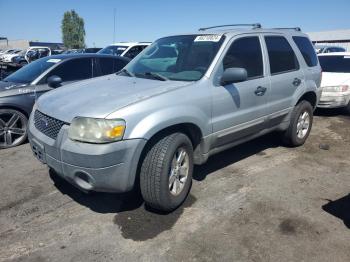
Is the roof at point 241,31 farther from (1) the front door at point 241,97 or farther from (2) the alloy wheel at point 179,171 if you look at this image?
(2) the alloy wheel at point 179,171

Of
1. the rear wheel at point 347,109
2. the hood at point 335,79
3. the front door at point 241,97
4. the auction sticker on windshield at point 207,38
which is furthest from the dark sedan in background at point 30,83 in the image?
the rear wheel at point 347,109

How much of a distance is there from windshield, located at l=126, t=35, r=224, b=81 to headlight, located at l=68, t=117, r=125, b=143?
44.8 inches

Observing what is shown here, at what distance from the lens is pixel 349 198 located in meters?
3.80

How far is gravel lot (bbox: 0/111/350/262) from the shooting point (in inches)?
111

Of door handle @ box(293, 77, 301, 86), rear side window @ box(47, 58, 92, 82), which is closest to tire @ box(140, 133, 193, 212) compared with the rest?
door handle @ box(293, 77, 301, 86)

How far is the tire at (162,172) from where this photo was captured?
3111mm

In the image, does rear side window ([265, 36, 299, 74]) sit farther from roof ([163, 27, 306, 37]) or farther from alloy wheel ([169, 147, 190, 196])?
alloy wheel ([169, 147, 190, 196])

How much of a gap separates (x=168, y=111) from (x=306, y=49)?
3.34 m

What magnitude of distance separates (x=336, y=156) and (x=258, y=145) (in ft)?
3.99

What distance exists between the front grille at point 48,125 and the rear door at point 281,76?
8.92 feet

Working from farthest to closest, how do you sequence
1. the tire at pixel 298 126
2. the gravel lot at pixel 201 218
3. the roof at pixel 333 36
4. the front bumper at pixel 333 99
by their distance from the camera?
1. the roof at pixel 333 36
2. the front bumper at pixel 333 99
3. the tire at pixel 298 126
4. the gravel lot at pixel 201 218

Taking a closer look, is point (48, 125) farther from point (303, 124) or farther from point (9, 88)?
point (303, 124)

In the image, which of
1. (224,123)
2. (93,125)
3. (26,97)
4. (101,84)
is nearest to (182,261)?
(93,125)

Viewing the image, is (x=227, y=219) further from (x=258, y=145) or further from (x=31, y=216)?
(x=258, y=145)
